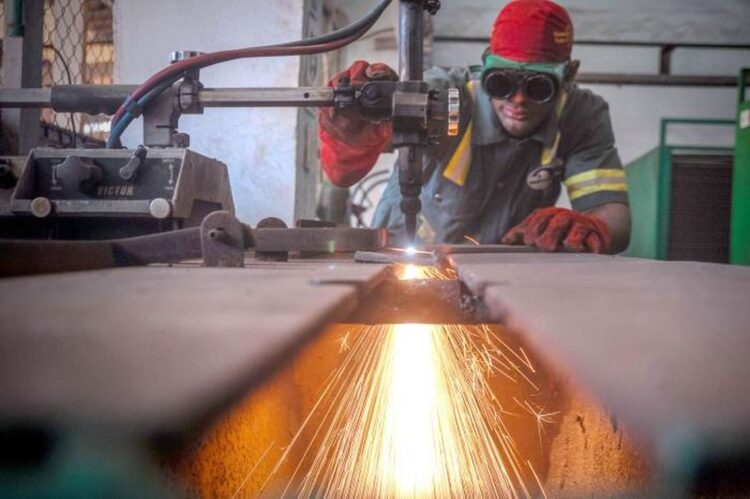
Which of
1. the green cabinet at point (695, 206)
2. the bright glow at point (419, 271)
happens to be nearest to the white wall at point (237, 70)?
the bright glow at point (419, 271)

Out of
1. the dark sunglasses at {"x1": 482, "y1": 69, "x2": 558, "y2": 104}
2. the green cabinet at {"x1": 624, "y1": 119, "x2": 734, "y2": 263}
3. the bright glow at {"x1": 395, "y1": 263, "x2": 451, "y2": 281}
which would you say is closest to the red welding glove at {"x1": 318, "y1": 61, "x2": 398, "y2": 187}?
the dark sunglasses at {"x1": 482, "y1": 69, "x2": 558, "y2": 104}

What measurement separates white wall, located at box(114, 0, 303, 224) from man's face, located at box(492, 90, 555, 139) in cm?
103

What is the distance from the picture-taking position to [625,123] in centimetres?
745

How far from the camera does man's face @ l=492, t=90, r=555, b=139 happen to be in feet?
7.43

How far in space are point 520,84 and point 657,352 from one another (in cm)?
161

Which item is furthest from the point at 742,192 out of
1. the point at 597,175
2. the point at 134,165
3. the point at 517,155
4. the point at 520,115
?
the point at 134,165

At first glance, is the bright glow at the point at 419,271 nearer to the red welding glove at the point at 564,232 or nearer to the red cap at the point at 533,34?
the red welding glove at the point at 564,232

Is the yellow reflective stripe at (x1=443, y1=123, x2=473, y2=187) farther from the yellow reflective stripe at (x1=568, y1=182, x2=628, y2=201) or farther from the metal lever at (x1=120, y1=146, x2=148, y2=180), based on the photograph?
the metal lever at (x1=120, y1=146, x2=148, y2=180)

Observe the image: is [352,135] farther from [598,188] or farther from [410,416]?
[598,188]

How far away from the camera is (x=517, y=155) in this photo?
2.49 m

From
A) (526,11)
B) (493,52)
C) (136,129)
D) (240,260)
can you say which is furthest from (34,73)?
(526,11)

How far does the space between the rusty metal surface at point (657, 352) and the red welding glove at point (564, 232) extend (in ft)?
3.07

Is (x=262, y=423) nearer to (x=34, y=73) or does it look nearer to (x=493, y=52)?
(x=34, y=73)

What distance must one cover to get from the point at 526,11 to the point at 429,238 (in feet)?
3.34
